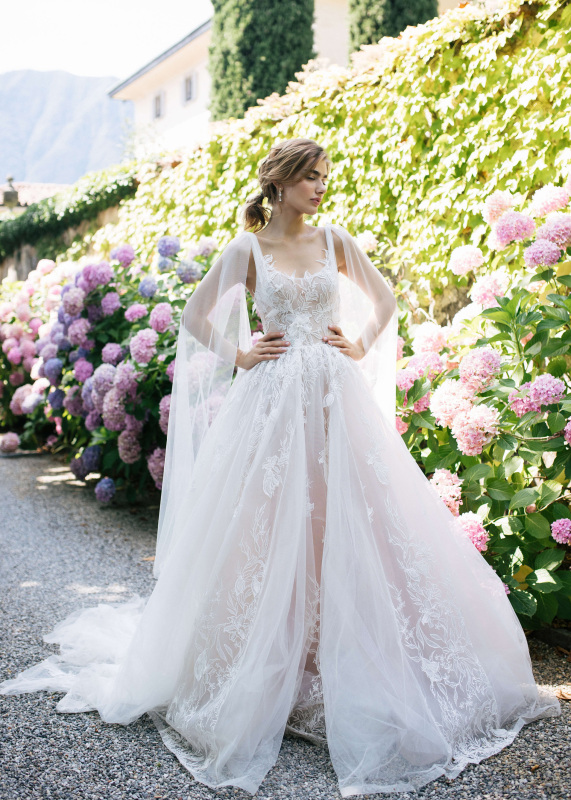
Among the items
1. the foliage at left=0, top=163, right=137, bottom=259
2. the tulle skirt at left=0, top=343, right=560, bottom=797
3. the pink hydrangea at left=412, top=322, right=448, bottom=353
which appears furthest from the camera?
the foliage at left=0, top=163, right=137, bottom=259

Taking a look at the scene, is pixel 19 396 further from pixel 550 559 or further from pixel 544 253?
pixel 550 559

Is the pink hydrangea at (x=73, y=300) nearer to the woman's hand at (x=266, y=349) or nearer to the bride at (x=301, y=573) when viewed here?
the bride at (x=301, y=573)

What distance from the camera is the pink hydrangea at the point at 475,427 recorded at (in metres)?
2.66

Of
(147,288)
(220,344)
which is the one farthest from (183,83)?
(220,344)

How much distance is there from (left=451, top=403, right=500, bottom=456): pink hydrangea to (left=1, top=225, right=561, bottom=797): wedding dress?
35cm

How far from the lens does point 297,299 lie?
98.9 inches

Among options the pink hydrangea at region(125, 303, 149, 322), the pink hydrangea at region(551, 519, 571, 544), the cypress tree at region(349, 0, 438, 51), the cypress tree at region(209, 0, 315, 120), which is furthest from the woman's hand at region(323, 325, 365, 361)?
the cypress tree at region(209, 0, 315, 120)

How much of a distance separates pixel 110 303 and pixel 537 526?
368 centimetres

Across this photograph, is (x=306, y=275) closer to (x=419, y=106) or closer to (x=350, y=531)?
(x=350, y=531)

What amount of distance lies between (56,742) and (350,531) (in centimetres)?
112

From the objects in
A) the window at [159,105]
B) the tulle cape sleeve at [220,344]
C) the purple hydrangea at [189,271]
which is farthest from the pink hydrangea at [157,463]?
the window at [159,105]

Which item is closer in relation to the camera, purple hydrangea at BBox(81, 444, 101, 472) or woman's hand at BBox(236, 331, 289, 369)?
woman's hand at BBox(236, 331, 289, 369)

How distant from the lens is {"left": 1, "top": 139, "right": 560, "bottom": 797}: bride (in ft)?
6.85

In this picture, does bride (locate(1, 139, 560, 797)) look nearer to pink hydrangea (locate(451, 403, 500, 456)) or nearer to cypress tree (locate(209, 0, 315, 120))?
pink hydrangea (locate(451, 403, 500, 456))
